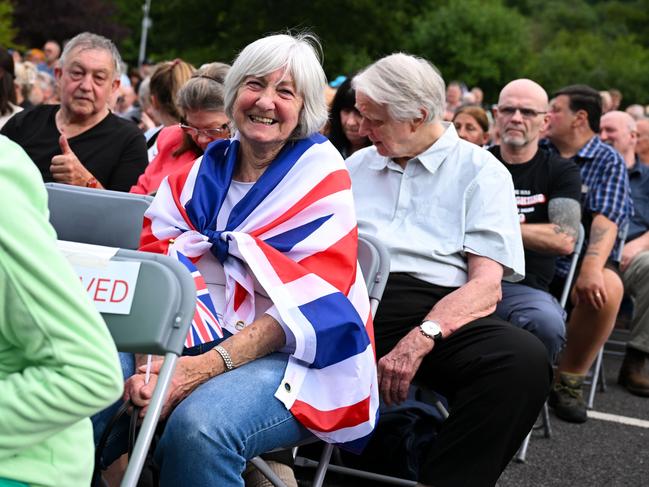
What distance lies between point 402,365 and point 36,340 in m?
2.02

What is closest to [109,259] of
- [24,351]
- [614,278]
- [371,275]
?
[24,351]

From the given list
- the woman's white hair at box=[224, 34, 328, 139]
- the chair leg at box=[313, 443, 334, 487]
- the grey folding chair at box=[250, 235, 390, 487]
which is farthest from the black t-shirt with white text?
the chair leg at box=[313, 443, 334, 487]

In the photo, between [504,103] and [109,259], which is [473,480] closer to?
[109,259]

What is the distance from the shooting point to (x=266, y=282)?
2928 mm

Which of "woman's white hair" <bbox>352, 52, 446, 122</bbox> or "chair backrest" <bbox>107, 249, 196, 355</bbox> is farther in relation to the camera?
"woman's white hair" <bbox>352, 52, 446, 122</bbox>

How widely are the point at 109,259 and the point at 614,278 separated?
4.11m

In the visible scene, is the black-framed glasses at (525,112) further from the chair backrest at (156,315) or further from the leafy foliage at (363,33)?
the leafy foliage at (363,33)

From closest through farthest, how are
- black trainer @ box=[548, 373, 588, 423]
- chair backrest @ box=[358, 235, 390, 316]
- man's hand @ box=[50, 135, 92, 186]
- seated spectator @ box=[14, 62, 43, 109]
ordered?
chair backrest @ box=[358, 235, 390, 316], man's hand @ box=[50, 135, 92, 186], black trainer @ box=[548, 373, 588, 423], seated spectator @ box=[14, 62, 43, 109]

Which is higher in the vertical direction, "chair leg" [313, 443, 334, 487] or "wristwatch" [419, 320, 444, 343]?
"wristwatch" [419, 320, 444, 343]

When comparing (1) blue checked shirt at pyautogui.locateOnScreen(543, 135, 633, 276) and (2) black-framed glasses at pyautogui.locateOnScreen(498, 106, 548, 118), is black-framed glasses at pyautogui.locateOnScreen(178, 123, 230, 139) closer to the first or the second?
(2) black-framed glasses at pyautogui.locateOnScreen(498, 106, 548, 118)

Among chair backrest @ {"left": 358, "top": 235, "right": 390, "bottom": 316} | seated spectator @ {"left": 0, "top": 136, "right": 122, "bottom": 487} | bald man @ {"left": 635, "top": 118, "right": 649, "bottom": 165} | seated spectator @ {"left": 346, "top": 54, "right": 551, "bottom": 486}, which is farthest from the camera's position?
bald man @ {"left": 635, "top": 118, "right": 649, "bottom": 165}

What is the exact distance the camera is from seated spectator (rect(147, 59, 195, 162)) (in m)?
5.61

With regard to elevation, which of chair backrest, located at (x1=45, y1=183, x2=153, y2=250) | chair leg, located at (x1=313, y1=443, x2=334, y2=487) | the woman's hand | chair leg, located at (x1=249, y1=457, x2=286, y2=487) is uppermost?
chair backrest, located at (x1=45, y1=183, x2=153, y2=250)

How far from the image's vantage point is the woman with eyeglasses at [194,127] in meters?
4.46
